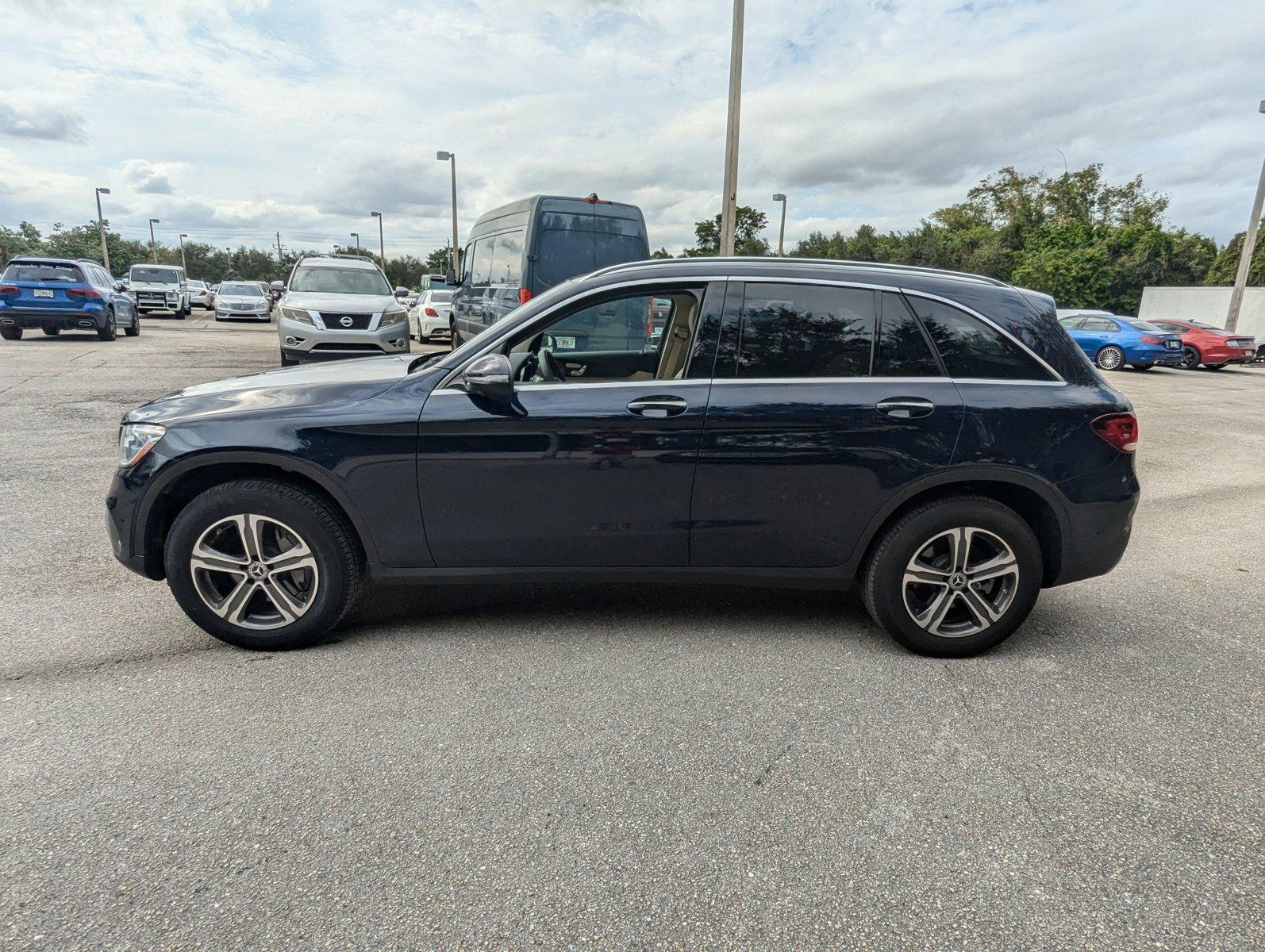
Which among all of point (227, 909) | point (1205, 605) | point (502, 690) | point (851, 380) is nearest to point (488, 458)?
point (502, 690)

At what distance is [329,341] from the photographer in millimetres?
11102

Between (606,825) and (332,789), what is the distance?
0.89 m

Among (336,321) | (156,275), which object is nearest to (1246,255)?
(336,321)

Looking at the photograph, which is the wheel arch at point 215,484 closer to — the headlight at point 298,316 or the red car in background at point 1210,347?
the headlight at point 298,316

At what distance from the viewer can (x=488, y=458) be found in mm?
3271

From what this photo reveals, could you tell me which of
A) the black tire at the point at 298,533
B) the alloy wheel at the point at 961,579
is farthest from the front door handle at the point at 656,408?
the black tire at the point at 298,533

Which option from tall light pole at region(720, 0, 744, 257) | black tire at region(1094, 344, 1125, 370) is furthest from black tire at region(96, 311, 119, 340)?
black tire at region(1094, 344, 1125, 370)

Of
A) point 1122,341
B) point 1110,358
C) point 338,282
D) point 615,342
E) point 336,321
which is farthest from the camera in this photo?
point 1110,358

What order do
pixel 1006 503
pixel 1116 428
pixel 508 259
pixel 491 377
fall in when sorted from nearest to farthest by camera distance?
pixel 491 377, pixel 1116 428, pixel 1006 503, pixel 508 259

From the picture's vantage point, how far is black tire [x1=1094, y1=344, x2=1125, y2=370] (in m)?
19.8

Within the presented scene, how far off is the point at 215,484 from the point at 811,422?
8.46 ft

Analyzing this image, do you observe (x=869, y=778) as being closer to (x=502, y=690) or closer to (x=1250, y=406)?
(x=502, y=690)

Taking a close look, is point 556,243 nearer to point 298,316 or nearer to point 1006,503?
point 298,316

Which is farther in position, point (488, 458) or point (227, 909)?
point (488, 458)
